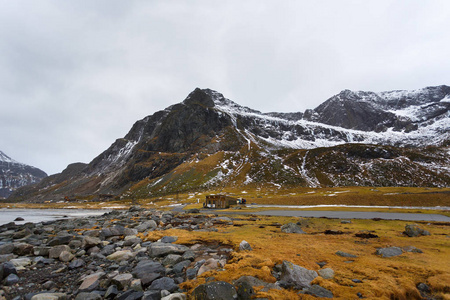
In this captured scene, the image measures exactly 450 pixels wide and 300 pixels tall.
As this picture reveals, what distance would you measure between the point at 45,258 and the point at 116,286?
7773 millimetres

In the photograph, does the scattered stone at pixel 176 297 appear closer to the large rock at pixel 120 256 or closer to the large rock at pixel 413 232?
the large rock at pixel 120 256

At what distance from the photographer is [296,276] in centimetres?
863

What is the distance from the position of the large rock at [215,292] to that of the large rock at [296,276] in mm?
2454

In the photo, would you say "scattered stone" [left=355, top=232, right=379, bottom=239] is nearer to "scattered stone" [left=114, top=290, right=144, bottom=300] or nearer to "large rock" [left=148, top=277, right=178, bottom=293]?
"large rock" [left=148, top=277, right=178, bottom=293]

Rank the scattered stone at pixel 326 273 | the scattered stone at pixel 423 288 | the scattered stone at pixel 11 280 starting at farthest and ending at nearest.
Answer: the scattered stone at pixel 11 280
the scattered stone at pixel 326 273
the scattered stone at pixel 423 288

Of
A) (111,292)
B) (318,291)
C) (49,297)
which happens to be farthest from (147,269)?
(318,291)

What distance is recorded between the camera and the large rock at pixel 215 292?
687 cm

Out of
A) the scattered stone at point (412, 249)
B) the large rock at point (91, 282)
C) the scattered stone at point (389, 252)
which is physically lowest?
the scattered stone at point (412, 249)

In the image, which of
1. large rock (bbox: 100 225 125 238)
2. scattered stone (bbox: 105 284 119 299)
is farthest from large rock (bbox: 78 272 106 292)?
large rock (bbox: 100 225 125 238)

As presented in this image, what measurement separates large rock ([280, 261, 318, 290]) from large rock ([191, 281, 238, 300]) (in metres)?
2.45

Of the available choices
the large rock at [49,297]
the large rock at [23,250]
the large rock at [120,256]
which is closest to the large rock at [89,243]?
the large rock at [120,256]

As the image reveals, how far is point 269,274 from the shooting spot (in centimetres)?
896

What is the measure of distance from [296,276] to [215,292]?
3.68m

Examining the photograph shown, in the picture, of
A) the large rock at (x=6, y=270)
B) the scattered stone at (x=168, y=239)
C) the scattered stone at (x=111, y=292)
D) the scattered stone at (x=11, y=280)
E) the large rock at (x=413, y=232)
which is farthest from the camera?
the large rock at (x=413, y=232)
